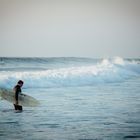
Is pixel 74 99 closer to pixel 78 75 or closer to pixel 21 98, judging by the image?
pixel 78 75

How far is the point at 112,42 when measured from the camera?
3.94 metres

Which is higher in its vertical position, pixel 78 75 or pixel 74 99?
pixel 78 75

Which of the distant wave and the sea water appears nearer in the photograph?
the sea water

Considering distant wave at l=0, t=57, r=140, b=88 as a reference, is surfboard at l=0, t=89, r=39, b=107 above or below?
below

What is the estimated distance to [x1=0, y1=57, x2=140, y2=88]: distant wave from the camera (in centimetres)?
374

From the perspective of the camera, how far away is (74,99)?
12.2ft

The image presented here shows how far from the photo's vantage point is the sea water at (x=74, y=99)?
3490mm

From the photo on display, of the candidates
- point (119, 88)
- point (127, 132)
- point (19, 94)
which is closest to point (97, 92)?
point (119, 88)

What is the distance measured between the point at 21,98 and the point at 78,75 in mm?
706

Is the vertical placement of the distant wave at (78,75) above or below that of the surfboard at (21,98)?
above

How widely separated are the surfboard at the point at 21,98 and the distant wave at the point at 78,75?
76 millimetres

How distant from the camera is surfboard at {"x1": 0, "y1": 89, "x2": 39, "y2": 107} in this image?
12.0ft

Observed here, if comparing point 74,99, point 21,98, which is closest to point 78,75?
point 74,99

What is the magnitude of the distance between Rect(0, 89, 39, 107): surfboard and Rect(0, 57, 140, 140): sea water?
0.15 ft
